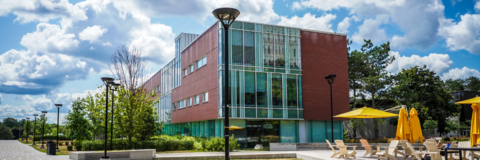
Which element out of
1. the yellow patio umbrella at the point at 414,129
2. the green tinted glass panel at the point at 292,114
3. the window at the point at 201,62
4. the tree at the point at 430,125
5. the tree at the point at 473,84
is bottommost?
the tree at the point at 430,125

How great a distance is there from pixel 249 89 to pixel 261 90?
39.2 inches

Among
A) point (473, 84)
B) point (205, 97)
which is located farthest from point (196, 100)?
point (473, 84)

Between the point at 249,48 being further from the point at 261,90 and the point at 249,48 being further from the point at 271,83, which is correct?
the point at 261,90

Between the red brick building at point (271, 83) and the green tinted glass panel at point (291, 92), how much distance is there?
0.25ft

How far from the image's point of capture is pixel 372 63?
4166 centimetres

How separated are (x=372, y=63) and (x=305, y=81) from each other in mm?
16748

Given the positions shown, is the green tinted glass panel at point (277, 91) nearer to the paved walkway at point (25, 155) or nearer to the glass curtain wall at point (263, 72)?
the glass curtain wall at point (263, 72)

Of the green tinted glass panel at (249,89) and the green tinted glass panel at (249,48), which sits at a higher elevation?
the green tinted glass panel at (249,48)

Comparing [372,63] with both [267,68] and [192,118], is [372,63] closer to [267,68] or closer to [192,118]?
[267,68]

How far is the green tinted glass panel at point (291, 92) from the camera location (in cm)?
2777

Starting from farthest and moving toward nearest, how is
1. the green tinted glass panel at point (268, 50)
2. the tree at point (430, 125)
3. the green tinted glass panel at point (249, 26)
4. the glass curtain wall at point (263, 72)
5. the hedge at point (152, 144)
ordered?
the tree at point (430, 125), the green tinted glass panel at point (268, 50), the green tinted glass panel at point (249, 26), the glass curtain wall at point (263, 72), the hedge at point (152, 144)

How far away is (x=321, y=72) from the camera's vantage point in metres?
29.2

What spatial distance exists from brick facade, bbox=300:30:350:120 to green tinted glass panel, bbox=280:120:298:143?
1160 mm

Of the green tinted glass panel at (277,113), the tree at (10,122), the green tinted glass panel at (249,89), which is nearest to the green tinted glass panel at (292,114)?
the green tinted glass panel at (277,113)
